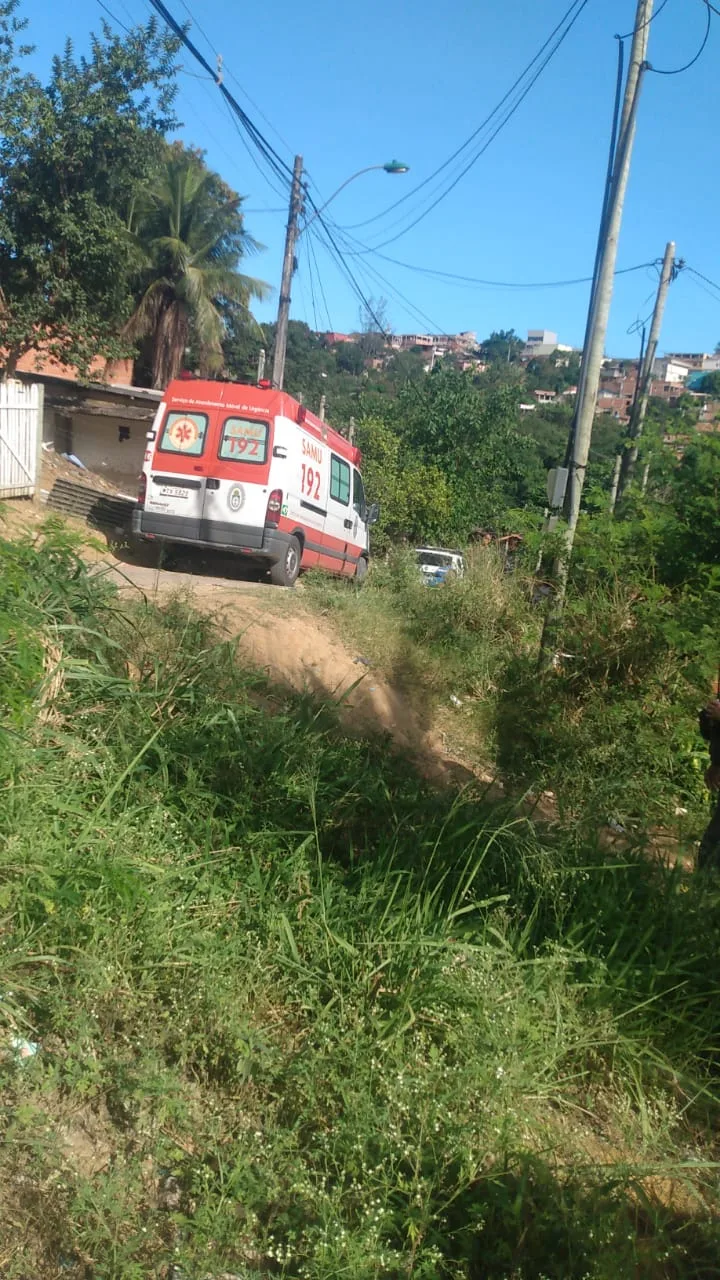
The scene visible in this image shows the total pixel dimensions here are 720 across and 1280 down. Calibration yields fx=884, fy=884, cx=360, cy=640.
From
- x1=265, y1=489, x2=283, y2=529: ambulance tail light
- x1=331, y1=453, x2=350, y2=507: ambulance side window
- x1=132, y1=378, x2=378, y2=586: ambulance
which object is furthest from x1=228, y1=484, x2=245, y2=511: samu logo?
x1=331, y1=453, x2=350, y2=507: ambulance side window

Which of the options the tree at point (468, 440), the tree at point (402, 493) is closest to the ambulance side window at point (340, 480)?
the tree at point (402, 493)

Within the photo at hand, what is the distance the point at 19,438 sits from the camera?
12633mm

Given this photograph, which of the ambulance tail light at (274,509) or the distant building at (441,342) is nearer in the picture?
the ambulance tail light at (274,509)

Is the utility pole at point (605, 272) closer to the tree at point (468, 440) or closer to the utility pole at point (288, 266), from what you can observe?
the utility pole at point (288, 266)

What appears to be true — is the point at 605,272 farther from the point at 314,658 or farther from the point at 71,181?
the point at 71,181

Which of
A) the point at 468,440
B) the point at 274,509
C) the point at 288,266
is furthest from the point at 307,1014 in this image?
the point at 468,440

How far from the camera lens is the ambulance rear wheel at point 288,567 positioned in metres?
11.1

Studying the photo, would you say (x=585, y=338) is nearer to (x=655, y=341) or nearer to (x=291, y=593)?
(x=291, y=593)

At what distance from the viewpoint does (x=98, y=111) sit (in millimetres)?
15570

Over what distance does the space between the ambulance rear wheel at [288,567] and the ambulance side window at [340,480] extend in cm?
186

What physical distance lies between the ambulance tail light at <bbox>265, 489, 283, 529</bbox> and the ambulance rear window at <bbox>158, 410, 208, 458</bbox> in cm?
106

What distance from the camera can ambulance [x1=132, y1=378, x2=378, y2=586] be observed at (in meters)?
10.7

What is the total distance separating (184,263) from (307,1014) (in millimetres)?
26589

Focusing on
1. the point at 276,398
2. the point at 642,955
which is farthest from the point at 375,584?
the point at 642,955
